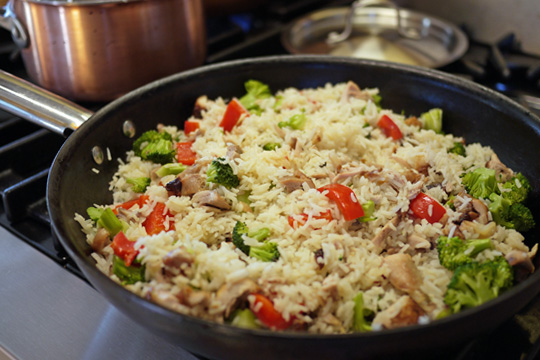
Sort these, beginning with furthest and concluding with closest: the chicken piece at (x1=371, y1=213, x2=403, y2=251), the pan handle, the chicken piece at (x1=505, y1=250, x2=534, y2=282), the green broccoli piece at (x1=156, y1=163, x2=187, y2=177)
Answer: the green broccoli piece at (x1=156, y1=163, x2=187, y2=177) < the pan handle < the chicken piece at (x1=371, y1=213, x2=403, y2=251) < the chicken piece at (x1=505, y1=250, x2=534, y2=282)

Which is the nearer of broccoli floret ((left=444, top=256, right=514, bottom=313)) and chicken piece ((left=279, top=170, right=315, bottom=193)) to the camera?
broccoli floret ((left=444, top=256, right=514, bottom=313))

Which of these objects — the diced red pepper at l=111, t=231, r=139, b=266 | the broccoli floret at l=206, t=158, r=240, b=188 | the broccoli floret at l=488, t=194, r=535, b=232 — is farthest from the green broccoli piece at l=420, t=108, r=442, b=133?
the diced red pepper at l=111, t=231, r=139, b=266

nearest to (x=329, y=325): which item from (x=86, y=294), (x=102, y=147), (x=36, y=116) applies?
(x=86, y=294)

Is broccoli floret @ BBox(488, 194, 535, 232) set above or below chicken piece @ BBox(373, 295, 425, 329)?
above

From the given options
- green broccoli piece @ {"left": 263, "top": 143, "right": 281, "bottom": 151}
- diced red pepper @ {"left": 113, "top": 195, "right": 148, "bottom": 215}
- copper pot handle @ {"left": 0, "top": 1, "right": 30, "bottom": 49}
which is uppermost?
copper pot handle @ {"left": 0, "top": 1, "right": 30, "bottom": 49}

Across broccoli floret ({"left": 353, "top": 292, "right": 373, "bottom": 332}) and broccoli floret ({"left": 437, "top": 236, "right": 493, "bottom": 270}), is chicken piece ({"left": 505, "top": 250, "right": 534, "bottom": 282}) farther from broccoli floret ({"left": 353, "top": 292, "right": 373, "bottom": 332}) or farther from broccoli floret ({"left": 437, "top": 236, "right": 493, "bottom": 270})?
broccoli floret ({"left": 353, "top": 292, "right": 373, "bottom": 332})

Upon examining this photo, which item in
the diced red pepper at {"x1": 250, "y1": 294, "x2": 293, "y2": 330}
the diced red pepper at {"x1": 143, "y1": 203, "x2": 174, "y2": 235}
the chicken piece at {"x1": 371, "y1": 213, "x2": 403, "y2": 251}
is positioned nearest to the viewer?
the diced red pepper at {"x1": 250, "y1": 294, "x2": 293, "y2": 330}

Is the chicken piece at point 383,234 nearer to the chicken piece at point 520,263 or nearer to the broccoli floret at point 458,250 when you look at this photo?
the broccoli floret at point 458,250
